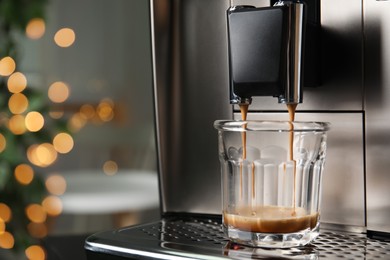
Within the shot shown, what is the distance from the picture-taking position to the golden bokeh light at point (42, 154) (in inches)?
74.7

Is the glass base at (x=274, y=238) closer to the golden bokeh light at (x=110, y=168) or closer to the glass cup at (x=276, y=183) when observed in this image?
the glass cup at (x=276, y=183)

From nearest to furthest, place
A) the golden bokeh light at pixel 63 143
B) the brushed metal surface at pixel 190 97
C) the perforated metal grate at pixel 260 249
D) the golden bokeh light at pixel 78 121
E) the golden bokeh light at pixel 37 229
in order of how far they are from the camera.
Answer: the perforated metal grate at pixel 260 249 < the brushed metal surface at pixel 190 97 < the golden bokeh light at pixel 37 229 < the golden bokeh light at pixel 63 143 < the golden bokeh light at pixel 78 121

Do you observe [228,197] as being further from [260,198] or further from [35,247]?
[35,247]

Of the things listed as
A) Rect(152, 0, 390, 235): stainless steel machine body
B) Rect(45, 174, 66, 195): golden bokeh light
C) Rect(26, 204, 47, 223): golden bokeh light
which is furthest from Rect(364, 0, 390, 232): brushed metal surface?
Rect(45, 174, 66, 195): golden bokeh light

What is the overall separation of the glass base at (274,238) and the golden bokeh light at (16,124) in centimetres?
132

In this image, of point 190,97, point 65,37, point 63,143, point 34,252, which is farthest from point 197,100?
point 65,37

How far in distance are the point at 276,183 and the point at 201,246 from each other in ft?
0.25

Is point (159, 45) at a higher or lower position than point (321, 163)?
higher

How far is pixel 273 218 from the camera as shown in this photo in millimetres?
521

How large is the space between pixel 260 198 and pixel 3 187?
4.38 feet

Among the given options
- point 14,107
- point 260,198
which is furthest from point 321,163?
point 14,107

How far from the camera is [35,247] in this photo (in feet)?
6.02

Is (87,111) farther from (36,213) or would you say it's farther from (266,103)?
(266,103)

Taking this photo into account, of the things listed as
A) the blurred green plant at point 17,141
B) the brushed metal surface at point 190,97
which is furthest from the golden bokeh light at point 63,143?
the brushed metal surface at point 190,97
